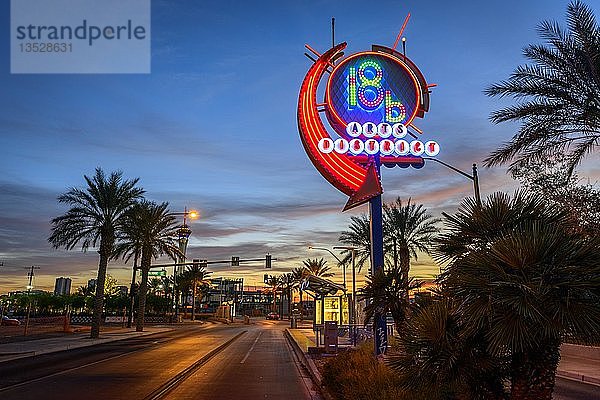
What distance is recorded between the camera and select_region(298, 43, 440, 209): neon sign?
870 inches

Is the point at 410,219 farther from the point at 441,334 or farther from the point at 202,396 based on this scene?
the point at 441,334

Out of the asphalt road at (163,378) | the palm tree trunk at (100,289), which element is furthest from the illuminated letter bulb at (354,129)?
the palm tree trunk at (100,289)

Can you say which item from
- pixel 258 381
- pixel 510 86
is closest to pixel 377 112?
pixel 510 86

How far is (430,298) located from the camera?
702cm

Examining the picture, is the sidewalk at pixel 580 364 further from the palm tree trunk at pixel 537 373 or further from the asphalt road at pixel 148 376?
the palm tree trunk at pixel 537 373

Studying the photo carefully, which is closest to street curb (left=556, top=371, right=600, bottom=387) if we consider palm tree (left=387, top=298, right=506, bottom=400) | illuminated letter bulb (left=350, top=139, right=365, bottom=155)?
illuminated letter bulb (left=350, top=139, right=365, bottom=155)

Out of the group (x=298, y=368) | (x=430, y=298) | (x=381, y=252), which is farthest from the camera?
(x=381, y=252)

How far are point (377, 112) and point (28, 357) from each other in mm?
19723

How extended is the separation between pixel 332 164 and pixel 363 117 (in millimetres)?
3043

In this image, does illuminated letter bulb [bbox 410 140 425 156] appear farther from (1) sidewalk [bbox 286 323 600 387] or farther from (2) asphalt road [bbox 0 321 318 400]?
(2) asphalt road [bbox 0 321 318 400]

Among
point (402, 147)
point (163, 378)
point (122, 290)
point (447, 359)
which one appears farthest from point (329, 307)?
point (122, 290)

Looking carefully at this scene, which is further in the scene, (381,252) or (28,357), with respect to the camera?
(28,357)

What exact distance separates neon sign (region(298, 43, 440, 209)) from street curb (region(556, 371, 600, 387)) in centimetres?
926

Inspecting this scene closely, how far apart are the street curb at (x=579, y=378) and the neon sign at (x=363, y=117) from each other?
926 cm
